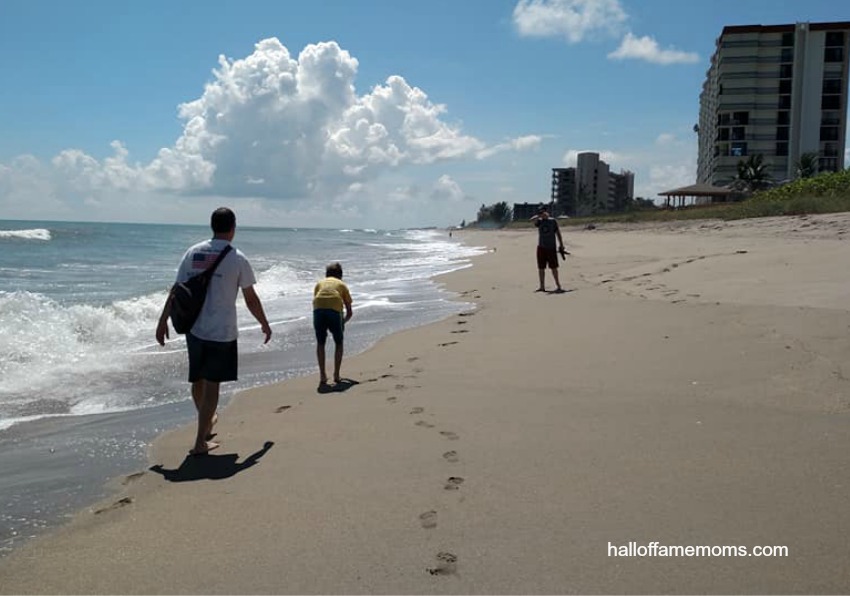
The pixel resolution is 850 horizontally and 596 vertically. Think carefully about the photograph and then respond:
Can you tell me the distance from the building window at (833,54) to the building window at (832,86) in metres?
2.39

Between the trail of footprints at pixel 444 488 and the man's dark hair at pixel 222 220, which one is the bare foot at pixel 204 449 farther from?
the man's dark hair at pixel 222 220

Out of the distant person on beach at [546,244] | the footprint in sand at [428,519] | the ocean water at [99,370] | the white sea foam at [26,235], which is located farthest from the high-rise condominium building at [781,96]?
the footprint in sand at [428,519]

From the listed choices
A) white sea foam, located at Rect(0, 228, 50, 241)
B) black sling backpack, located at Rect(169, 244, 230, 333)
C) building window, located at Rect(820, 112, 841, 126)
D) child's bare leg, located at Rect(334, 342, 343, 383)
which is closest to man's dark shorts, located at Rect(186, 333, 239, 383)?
black sling backpack, located at Rect(169, 244, 230, 333)

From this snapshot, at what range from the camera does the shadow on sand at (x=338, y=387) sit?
18.8ft

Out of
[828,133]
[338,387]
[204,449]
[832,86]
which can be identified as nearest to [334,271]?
[338,387]

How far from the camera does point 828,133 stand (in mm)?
77125

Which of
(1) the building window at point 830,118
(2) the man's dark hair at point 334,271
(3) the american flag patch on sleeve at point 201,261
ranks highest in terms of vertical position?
(1) the building window at point 830,118

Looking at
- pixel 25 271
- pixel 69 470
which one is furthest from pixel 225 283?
pixel 25 271

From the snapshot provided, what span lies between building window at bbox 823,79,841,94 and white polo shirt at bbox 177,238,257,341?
9119 cm

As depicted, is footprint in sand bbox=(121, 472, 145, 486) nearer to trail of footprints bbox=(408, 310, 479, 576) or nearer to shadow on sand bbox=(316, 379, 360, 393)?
trail of footprints bbox=(408, 310, 479, 576)

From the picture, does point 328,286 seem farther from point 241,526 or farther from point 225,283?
point 241,526

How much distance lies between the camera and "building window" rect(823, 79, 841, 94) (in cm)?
7594

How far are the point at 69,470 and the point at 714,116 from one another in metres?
93.9

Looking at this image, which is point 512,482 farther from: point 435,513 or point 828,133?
point 828,133
